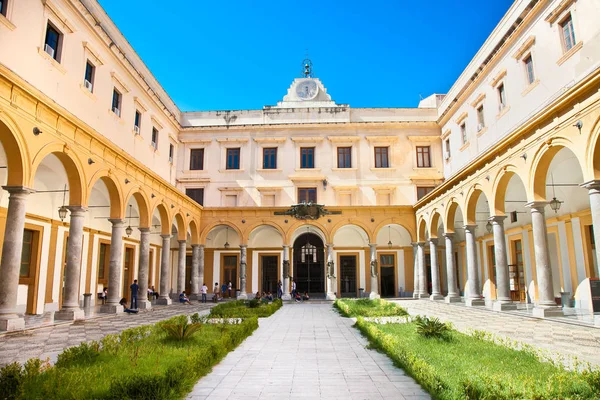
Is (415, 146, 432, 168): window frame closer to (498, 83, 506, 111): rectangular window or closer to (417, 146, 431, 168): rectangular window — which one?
(417, 146, 431, 168): rectangular window

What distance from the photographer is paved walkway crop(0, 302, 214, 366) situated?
802cm

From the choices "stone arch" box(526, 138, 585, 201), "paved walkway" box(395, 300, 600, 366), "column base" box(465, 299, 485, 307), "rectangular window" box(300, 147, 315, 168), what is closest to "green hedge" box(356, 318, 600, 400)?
"paved walkway" box(395, 300, 600, 366)

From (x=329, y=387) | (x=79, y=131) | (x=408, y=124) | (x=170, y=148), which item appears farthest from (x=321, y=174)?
(x=329, y=387)

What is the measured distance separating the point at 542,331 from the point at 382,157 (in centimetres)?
1951

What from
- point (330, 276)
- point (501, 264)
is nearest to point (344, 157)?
point (330, 276)

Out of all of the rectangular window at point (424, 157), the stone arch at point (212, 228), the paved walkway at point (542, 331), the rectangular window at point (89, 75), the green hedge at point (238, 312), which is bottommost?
the paved walkway at point (542, 331)

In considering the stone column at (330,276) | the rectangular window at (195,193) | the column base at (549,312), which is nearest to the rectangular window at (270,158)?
the rectangular window at (195,193)

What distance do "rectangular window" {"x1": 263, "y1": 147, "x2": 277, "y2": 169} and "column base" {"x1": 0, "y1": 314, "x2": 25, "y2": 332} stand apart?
19.9m

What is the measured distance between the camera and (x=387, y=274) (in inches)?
1187

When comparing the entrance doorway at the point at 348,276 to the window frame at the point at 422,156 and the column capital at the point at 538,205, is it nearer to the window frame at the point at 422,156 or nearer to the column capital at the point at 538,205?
the window frame at the point at 422,156

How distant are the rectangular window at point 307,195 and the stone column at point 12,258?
744 inches

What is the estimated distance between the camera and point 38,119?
1170 cm

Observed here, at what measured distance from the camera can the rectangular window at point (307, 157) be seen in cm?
2942

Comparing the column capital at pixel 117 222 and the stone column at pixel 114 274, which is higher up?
the column capital at pixel 117 222
